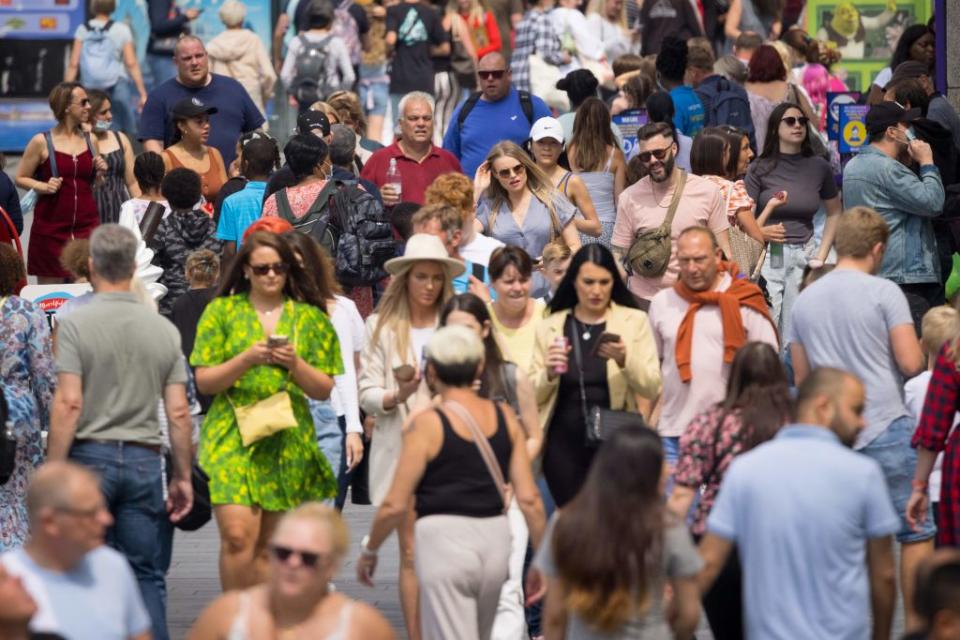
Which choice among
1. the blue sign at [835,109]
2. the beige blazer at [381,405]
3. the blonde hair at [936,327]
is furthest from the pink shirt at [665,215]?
the blue sign at [835,109]

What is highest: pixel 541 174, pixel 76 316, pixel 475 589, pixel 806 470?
pixel 541 174

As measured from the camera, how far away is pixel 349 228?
1212cm

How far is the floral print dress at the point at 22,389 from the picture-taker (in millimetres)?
9609

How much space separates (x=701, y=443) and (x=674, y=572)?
1344mm

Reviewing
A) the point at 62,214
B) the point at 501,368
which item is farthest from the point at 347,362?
the point at 62,214

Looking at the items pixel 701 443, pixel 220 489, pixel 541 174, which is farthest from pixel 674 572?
pixel 541 174

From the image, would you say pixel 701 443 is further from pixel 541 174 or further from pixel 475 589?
pixel 541 174

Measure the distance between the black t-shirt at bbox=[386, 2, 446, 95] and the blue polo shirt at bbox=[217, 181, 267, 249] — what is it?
327 inches

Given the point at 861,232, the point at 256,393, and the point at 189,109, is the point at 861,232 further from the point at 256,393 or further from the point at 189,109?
the point at 189,109

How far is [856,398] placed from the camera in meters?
7.17

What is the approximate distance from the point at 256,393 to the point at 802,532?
3.00 meters

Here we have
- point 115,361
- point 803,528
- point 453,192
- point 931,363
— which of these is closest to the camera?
point 803,528

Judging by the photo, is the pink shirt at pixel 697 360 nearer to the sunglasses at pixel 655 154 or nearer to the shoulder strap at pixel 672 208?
the shoulder strap at pixel 672 208

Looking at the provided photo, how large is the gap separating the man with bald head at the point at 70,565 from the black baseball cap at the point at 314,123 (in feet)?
24.5
